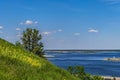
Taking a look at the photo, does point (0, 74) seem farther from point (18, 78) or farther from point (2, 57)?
point (2, 57)

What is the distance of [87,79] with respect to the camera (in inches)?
2130

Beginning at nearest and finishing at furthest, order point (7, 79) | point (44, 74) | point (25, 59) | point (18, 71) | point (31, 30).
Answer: point (7, 79), point (18, 71), point (44, 74), point (25, 59), point (31, 30)

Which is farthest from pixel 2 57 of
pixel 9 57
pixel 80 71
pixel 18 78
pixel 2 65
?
pixel 80 71

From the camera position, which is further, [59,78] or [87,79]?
Answer: [87,79]

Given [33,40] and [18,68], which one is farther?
[33,40]

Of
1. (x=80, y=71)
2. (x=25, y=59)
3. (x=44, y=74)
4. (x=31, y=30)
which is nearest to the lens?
(x=44, y=74)

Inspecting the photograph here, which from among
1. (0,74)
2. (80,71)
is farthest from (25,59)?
(80,71)

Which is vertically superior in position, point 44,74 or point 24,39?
point 24,39

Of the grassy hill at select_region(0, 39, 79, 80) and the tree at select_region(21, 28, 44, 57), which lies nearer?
the grassy hill at select_region(0, 39, 79, 80)

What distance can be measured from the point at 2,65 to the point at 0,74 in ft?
3.39

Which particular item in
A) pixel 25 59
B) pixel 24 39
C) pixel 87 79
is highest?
pixel 24 39

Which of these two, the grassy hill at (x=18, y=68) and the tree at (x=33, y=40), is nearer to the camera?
the grassy hill at (x=18, y=68)

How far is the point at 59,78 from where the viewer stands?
12.3 m

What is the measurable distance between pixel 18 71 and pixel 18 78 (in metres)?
0.74
